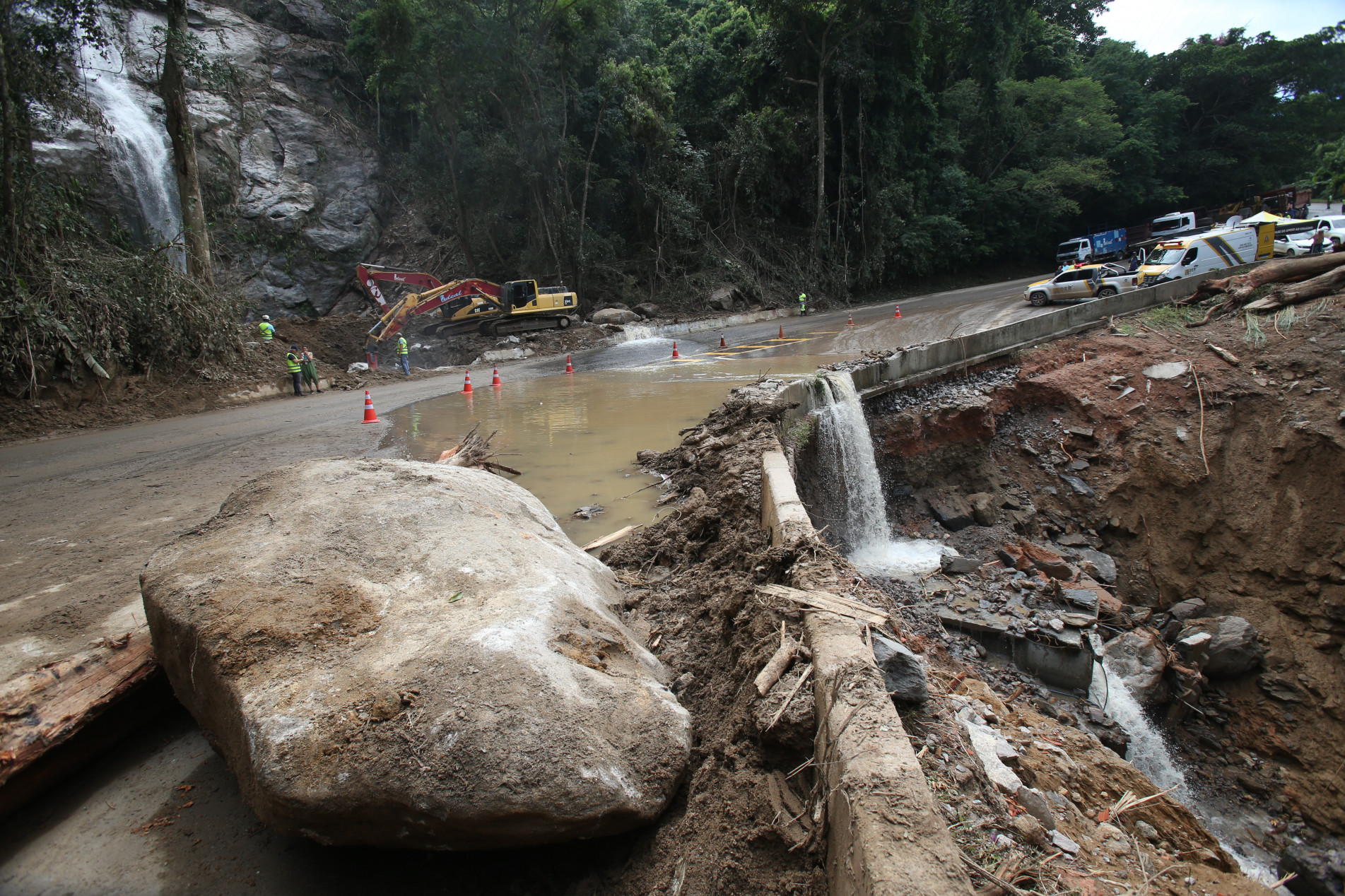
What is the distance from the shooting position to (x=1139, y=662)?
757 centimetres

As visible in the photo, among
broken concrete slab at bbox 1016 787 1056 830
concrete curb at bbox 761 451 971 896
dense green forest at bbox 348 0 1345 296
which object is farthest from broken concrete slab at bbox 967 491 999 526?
dense green forest at bbox 348 0 1345 296

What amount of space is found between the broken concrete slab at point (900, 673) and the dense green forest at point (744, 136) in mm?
28660

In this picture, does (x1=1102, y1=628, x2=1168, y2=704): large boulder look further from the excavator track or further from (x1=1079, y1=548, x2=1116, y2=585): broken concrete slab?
the excavator track

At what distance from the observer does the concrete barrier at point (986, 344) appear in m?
10.5

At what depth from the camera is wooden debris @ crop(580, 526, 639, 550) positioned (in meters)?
5.90

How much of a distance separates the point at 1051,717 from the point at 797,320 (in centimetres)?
2223

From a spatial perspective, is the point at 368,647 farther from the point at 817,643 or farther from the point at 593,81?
the point at 593,81

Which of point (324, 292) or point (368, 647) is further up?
point (324, 292)

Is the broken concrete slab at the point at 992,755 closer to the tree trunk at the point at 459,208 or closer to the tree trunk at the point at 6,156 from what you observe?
the tree trunk at the point at 6,156

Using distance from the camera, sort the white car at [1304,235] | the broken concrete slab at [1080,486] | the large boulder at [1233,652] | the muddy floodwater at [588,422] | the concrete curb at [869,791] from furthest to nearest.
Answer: the white car at [1304,235]
the broken concrete slab at [1080,486]
the large boulder at [1233,652]
the muddy floodwater at [588,422]
the concrete curb at [869,791]

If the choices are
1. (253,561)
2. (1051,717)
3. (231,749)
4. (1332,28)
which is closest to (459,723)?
(231,749)

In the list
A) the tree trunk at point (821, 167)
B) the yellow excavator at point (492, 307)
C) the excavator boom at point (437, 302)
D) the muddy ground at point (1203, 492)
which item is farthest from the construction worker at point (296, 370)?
the tree trunk at point (821, 167)

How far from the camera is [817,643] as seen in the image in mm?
3049

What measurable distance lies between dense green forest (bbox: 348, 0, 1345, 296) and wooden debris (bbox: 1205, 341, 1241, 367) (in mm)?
21914
